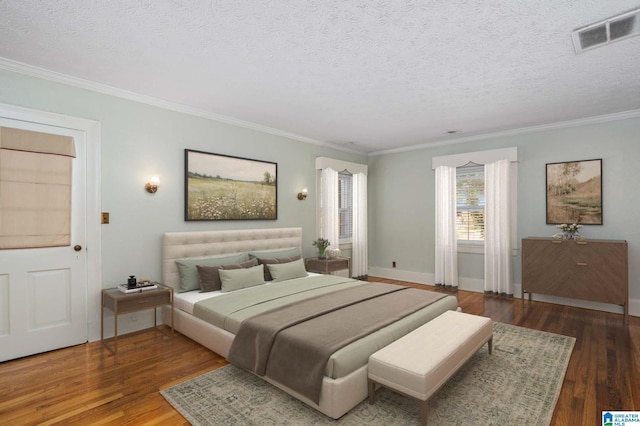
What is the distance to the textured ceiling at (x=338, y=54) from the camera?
2.18 meters

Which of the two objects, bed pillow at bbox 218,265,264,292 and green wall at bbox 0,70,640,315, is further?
bed pillow at bbox 218,265,264,292

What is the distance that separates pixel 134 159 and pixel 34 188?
3.04ft

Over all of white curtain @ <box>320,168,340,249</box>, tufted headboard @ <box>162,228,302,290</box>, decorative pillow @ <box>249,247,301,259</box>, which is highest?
white curtain @ <box>320,168,340,249</box>

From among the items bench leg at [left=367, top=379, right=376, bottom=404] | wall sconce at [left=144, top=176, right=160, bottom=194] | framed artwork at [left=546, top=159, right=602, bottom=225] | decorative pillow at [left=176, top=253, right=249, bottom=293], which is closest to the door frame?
wall sconce at [left=144, top=176, right=160, bottom=194]

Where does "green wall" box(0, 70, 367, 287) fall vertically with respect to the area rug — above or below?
above

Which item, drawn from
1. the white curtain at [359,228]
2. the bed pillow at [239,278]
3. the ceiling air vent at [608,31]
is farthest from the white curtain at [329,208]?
the ceiling air vent at [608,31]

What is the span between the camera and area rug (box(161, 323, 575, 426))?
7.02ft

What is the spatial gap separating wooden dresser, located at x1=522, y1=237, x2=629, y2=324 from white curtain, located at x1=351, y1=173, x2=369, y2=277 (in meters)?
2.72

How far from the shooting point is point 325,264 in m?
5.29

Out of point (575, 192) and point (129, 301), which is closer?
point (129, 301)

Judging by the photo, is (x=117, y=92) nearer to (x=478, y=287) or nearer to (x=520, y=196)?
(x=520, y=196)

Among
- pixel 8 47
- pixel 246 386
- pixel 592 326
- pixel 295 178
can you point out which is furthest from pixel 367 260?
pixel 8 47

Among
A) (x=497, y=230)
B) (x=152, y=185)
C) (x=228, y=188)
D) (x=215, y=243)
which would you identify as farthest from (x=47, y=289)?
(x=497, y=230)

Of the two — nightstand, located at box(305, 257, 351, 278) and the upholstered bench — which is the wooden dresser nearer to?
the upholstered bench
